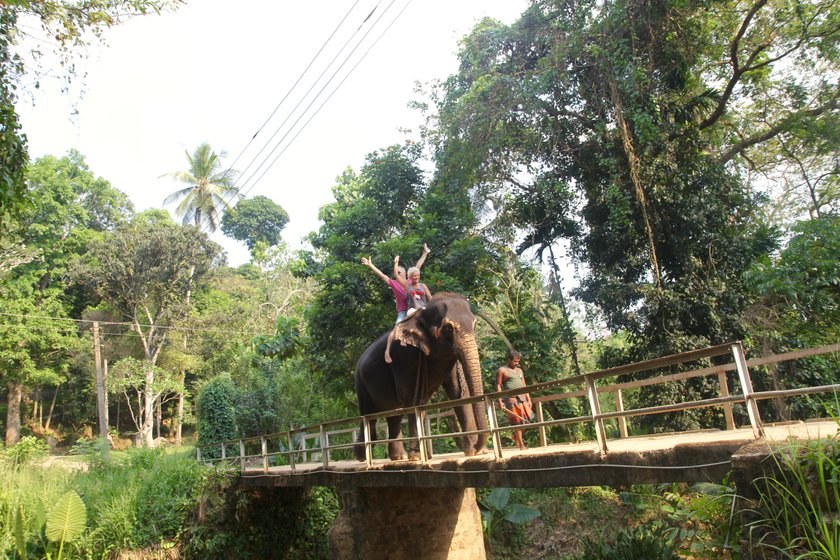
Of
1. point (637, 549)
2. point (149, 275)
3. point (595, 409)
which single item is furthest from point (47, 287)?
point (595, 409)

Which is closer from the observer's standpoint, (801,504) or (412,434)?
(801,504)

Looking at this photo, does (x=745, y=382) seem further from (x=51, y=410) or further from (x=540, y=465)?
(x=51, y=410)

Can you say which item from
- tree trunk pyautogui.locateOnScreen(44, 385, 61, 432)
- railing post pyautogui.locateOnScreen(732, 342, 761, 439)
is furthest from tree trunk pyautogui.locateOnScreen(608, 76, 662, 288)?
tree trunk pyautogui.locateOnScreen(44, 385, 61, 432)

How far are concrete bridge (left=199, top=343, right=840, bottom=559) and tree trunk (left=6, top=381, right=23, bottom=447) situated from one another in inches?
994

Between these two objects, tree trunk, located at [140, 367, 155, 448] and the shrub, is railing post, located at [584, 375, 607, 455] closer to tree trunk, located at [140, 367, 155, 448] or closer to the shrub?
the shrub

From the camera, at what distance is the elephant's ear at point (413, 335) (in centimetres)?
828

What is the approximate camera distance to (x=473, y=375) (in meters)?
7.46

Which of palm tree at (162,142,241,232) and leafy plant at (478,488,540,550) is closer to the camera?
leafy plant at (478,488,540,550)

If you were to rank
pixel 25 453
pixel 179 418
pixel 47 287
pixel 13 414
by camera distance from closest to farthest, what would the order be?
pixel 25 453, pixel 13 414, pixel 179 418, pixel 47 287

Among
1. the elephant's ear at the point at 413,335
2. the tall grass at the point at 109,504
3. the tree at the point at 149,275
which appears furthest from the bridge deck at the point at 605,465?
the tree at the point at 149,275

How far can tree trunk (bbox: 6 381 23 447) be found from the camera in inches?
1233

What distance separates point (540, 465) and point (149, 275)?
29054 mm

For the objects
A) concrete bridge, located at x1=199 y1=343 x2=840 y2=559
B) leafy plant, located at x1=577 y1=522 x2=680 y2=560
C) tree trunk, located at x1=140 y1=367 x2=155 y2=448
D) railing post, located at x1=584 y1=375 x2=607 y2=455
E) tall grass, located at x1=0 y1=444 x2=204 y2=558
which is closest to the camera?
concrete bridge, located at x1=199 y1=343 x2=840 y2=559

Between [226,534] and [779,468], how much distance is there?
440 inches
